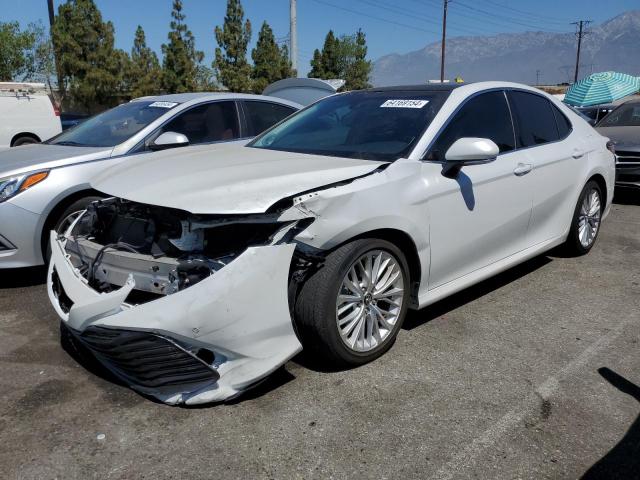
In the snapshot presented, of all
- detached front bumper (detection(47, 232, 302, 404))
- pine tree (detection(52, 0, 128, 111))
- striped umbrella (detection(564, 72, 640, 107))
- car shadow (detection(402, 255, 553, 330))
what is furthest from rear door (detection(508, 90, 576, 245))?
pine tree (detection(52, 0, 128, 111))

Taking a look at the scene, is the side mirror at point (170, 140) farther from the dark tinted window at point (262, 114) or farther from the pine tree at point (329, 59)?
the pine tree at point (329, 59)

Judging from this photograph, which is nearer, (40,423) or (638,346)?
(40,423)

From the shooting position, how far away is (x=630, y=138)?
810cm

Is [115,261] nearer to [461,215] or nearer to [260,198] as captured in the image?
[260,198]

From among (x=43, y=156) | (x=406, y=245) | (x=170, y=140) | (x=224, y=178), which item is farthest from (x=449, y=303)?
(x=43, y=156)

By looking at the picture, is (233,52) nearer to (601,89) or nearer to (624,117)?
(601,89)

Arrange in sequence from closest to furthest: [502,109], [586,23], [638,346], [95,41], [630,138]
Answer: [638,346] → [502,109] → [630,138] → [95,41] → [586,23]

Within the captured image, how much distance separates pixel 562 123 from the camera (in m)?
4.72

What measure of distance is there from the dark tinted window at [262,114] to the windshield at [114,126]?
0.81 m

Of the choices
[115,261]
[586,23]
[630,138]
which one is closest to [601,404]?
[115,261]

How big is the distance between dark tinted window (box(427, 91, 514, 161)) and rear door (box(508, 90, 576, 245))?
13cm

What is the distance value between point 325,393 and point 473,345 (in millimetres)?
1115

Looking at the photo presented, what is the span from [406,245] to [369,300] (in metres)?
0.42

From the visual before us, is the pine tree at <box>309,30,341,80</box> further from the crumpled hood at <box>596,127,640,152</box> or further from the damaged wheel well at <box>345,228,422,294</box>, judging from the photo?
the damaged wheel well at <box>345,228,422,294</box>
